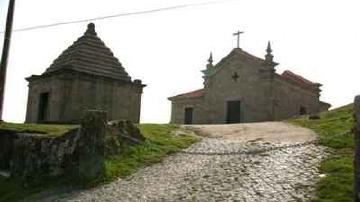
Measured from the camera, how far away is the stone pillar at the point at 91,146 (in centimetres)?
1426

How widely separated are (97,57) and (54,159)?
18283mm

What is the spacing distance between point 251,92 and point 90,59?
1067 centimetres

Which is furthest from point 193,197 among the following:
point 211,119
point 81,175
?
point 211,119

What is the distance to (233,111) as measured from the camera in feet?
122

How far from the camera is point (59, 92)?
1188 inches

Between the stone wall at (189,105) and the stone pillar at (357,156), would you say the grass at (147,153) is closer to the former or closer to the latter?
the stone pillar at (357,156)

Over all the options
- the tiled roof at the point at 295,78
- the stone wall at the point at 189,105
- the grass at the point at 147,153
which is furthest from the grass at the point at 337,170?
the stone wall at the point at 189,105

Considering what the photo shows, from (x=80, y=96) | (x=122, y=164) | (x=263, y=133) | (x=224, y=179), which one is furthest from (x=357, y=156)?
(x=80, y=96)

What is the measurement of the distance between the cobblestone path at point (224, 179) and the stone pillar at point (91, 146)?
0.81 m

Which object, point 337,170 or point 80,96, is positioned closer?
point 337,170

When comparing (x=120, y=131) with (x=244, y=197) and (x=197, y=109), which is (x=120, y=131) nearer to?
(x=244, y=197)

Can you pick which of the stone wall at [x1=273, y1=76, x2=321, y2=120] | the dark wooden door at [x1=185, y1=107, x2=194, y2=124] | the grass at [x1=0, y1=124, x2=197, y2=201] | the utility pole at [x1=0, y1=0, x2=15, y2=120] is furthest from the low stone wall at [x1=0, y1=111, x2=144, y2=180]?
the dark wooden door at [x1=185, y1=107, x2=194, y2=124]

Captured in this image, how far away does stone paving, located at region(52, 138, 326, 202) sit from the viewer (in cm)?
1188

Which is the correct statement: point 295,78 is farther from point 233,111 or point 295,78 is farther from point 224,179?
point 224,179
